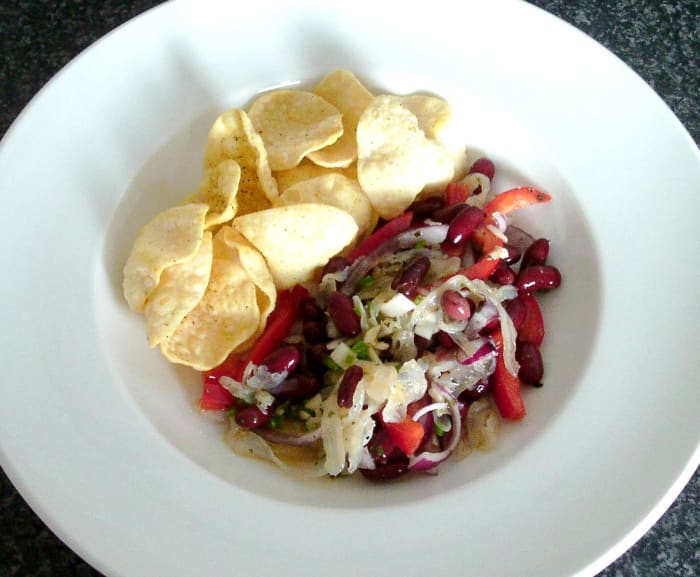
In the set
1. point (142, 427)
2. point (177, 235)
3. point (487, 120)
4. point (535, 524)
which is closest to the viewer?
point (535, 524)

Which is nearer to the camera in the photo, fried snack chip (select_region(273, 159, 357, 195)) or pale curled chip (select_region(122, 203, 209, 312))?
pale curled chip (select_region(122, 203, 209, 312))

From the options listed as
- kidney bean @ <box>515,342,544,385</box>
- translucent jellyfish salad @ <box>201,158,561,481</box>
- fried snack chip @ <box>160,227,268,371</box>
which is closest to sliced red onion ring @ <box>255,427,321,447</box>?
translucent jellyfish salad @ <box>201,158,561,481</box>

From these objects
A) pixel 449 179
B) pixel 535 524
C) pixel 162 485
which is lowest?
pixel 535 524

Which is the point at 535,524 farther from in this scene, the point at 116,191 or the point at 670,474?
the point at 116,191

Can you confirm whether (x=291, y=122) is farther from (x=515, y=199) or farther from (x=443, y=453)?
(x=443, y=453)

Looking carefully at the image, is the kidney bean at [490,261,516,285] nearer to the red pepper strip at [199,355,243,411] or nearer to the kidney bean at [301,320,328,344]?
the kidney bean at [301,320,328,344]

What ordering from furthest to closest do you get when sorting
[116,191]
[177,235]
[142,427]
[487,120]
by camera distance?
[487,120] < [116,191] < [177,235] < [142,427]

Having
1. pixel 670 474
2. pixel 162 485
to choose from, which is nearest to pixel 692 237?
pixel 670 474
